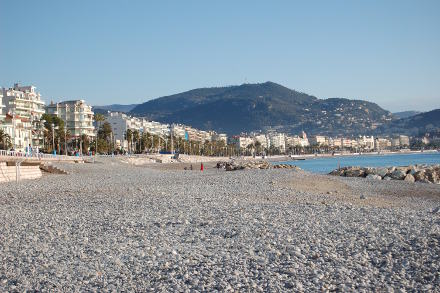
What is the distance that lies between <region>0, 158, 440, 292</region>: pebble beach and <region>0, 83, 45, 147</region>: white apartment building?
70476 mm

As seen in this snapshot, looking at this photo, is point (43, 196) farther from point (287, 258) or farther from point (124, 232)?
point (287, 258)

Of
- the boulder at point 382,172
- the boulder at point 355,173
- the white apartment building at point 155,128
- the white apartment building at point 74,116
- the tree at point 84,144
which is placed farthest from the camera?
the white apartment building at point 155,128

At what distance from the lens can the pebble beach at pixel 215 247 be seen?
22.6 feet

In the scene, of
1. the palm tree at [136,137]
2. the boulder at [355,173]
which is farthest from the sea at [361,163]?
the palm tree at [136,137]

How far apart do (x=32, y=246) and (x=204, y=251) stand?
2.95 meters

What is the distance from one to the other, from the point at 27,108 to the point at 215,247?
87.2 m

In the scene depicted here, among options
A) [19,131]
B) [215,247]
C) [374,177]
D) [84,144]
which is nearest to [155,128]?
[84,144]

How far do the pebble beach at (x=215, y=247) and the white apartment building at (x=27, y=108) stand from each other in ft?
231

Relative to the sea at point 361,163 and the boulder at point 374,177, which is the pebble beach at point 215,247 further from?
the sea at point 361,163

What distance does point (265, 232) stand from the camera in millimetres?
10055

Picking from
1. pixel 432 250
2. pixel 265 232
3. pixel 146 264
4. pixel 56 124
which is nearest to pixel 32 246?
pixel 146 264

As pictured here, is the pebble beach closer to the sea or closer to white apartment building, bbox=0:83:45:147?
the sea

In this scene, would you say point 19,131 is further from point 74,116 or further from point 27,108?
point 74,116

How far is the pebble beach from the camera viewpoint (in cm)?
690
